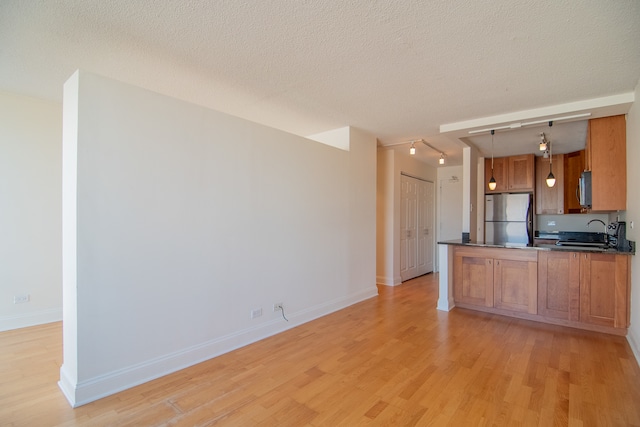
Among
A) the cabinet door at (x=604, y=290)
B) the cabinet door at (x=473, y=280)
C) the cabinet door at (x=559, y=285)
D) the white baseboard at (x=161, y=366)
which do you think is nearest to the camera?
the white baseboard at (x=161, y=366)

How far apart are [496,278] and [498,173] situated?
2.87 m

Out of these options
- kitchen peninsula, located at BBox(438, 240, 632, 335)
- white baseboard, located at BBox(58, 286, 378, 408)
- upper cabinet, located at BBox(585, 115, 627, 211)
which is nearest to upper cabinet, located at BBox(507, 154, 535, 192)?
upper cabinet, located at BBox(585, 115, 627, 211)

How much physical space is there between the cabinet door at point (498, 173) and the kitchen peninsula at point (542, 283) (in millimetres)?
2450

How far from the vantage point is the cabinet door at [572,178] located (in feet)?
18.0

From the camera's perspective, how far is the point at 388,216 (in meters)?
5.86

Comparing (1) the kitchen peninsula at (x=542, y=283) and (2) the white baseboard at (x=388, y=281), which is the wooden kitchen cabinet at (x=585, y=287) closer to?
(1) the kitchen peninsula at (x=542, y=283)

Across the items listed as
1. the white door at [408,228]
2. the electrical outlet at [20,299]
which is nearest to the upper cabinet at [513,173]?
the white door at [408,228]

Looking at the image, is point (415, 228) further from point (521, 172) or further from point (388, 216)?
point (521, 172)

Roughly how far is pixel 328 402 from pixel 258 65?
2738 millimetres

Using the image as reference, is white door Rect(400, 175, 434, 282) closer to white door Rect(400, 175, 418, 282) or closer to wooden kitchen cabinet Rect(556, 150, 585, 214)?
white door Rect(400, 175, 418, 282)

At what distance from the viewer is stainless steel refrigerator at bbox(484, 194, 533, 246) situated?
5.83 metres

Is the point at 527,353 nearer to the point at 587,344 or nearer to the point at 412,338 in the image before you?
the point at 587,344

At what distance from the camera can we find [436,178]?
7477mm

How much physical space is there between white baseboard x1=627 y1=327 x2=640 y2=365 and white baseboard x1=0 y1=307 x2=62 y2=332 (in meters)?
6.09
